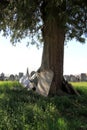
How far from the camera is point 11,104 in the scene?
1250cm

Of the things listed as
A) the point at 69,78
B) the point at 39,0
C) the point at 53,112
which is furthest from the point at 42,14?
the point at 69,78

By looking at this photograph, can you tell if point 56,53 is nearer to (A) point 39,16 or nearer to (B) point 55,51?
(B) point 55,51

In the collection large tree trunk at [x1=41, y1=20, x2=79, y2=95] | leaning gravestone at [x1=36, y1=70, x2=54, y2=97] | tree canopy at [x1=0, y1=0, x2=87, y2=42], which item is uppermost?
tree canopy at [x1=0, y1=0, x2=87, y2=42]

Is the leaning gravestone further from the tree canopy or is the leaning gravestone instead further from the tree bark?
the tree canopy

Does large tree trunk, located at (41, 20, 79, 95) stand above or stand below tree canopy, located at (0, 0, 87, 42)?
below

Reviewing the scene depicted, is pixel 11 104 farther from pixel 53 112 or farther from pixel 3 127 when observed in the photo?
pixel 3 127

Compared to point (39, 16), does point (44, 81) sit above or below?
below

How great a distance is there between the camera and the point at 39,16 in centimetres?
2038

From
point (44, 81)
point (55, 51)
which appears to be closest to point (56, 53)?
point (55, 51)

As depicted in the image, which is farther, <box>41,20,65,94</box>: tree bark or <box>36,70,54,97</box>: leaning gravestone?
<box>41,20,65,94</box>: tree bark

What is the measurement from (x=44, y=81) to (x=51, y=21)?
9.71 feet

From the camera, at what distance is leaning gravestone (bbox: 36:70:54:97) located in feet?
60.8

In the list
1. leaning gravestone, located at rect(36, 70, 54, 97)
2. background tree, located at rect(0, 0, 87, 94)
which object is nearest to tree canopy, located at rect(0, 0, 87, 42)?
background tree, located at rect(0, 0, 87, 94)

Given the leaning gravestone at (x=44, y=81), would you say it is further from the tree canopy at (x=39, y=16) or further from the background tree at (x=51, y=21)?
the tree canopy at (x=39, y=16)
